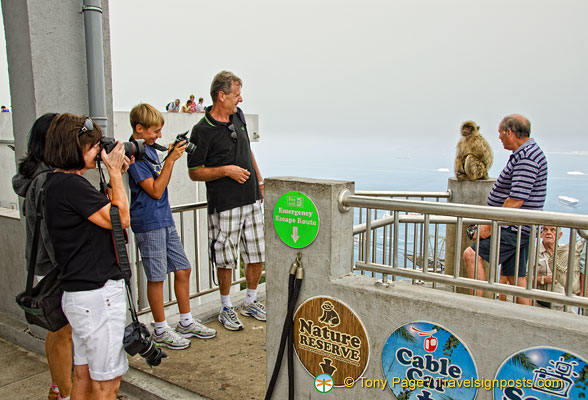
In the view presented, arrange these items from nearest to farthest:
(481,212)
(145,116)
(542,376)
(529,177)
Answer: (542,376) < (481,212) < (145,116) < (529,177)

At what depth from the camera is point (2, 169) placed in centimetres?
538

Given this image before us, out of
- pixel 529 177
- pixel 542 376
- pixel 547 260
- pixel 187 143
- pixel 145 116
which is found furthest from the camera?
pixel 547 260

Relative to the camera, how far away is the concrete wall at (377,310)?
92.4 inches

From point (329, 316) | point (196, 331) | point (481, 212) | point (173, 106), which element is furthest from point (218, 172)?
point (173, 106)

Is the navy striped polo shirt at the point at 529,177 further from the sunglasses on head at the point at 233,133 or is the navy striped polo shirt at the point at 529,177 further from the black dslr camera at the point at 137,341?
the black dslr camera at the point at 137,341

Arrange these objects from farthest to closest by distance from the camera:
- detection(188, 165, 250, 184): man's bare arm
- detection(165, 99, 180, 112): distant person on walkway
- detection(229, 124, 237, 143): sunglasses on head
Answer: detection(165, 99, 180, 112): distant person on walkway → detection(229, 124, 237, 143): sunglasses on head → detection(188, 165, 250, 184): man's bare arm

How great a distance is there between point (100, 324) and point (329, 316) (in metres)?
1.32

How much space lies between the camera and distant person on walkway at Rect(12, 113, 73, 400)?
9.60 ft

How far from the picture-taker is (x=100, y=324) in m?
2.69

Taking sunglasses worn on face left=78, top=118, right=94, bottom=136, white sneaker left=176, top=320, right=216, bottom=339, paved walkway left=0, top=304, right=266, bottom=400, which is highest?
sunglasses worn on face left=78, top=118, right=94, bottom=136

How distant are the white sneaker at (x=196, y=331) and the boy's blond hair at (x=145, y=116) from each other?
185 centimetres

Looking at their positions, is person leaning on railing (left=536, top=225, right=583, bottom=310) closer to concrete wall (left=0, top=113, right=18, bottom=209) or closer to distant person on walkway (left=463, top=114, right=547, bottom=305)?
distant person on walkway (left=463, top=114, right=547, bottom=305)

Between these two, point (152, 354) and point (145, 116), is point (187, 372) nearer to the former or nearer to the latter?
Result: point (152, 354)

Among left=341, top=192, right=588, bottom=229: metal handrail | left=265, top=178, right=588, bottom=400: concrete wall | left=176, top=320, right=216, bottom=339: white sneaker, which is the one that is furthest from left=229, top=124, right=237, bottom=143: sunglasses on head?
left=341, top=192, right=588, bottom=229: metal handrail
